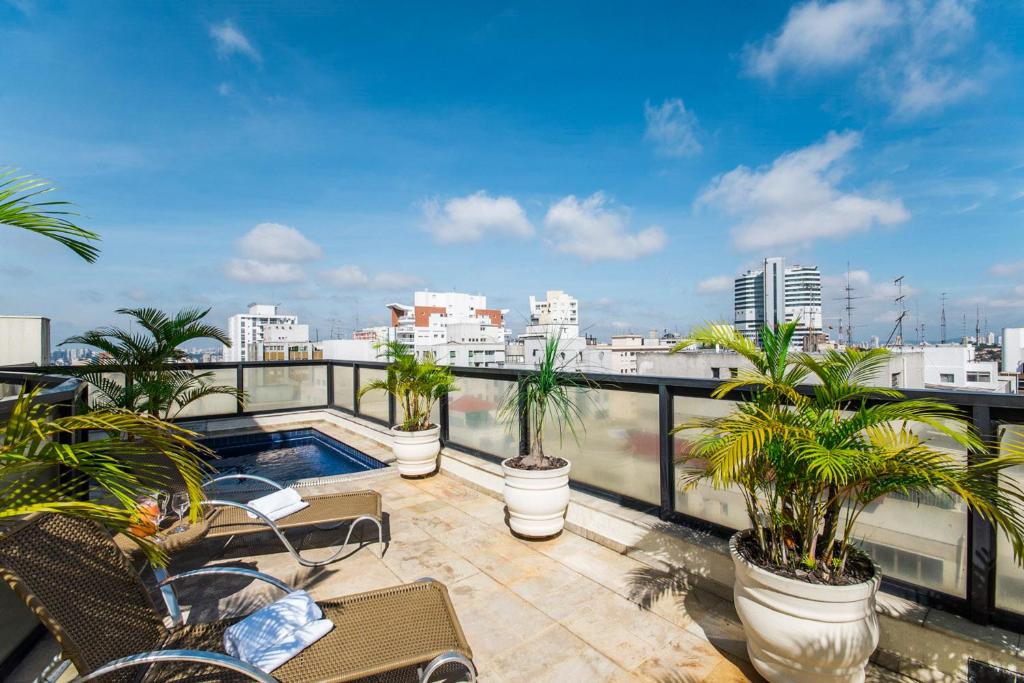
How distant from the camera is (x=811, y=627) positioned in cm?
190

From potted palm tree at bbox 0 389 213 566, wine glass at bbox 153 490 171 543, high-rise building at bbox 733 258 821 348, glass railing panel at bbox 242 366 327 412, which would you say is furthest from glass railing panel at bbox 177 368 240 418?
high-rise building at bbox 733 258 821 348

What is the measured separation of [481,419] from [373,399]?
3160 millimetres

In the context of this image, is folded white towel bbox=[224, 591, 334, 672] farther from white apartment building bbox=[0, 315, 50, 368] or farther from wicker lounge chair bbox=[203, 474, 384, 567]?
A: white apartment building bbox=[0, 315, 50, 368]

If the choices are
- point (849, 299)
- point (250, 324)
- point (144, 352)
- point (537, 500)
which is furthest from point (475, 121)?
point (250, 324)

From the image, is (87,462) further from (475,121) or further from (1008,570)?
(475,121)

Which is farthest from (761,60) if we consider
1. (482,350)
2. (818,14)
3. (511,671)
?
(482,350)

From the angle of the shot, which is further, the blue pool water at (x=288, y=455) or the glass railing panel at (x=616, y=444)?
the blue pool water at (x=288, y=455)

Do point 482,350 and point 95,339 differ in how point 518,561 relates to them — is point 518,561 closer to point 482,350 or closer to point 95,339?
point 95,339

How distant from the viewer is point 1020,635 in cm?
210

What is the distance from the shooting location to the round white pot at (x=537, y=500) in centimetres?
359

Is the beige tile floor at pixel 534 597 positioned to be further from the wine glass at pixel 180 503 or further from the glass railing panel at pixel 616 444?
the glass railing panel at pixel 616 444

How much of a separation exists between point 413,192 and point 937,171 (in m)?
41.0

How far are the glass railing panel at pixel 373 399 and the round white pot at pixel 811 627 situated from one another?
6.24 m

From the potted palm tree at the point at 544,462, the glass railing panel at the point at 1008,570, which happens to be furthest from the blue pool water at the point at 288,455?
the glass railing panel at the point at 1008,570
